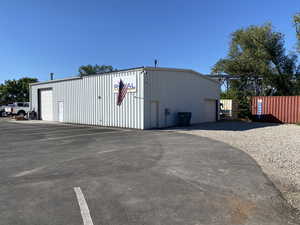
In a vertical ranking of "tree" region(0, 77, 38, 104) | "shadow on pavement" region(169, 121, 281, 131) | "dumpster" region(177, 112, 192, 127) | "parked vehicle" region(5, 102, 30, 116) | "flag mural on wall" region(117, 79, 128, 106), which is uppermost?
"tree" region(0, 77, 38, 104)

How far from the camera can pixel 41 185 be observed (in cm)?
436

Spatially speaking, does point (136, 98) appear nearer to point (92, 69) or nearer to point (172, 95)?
point (172, 95)

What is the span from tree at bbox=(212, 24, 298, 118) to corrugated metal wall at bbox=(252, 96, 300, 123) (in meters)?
6.94

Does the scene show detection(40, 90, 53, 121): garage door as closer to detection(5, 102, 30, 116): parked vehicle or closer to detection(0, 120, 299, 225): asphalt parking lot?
detection(5, 102, 30, 116): parked vehicle

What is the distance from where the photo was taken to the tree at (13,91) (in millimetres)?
44000

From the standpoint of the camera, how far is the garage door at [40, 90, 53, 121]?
22.8 meters

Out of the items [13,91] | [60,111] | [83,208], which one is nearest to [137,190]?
[83,208]

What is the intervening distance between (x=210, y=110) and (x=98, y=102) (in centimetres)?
1078

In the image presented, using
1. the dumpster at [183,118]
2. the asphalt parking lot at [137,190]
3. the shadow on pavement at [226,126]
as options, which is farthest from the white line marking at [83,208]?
the dumpster at [183,118]

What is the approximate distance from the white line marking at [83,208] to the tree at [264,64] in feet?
92.7

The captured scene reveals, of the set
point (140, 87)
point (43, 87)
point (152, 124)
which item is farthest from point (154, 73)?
point (43, 87)

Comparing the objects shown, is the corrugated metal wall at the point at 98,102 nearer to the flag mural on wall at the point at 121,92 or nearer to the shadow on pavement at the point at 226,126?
the flag mural on wall at the point at 121,92

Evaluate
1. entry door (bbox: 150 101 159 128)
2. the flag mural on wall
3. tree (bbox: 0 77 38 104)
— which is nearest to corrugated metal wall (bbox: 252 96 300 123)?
entry door (bbox: 150 101 159 128)

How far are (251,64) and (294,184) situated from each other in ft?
90.2
